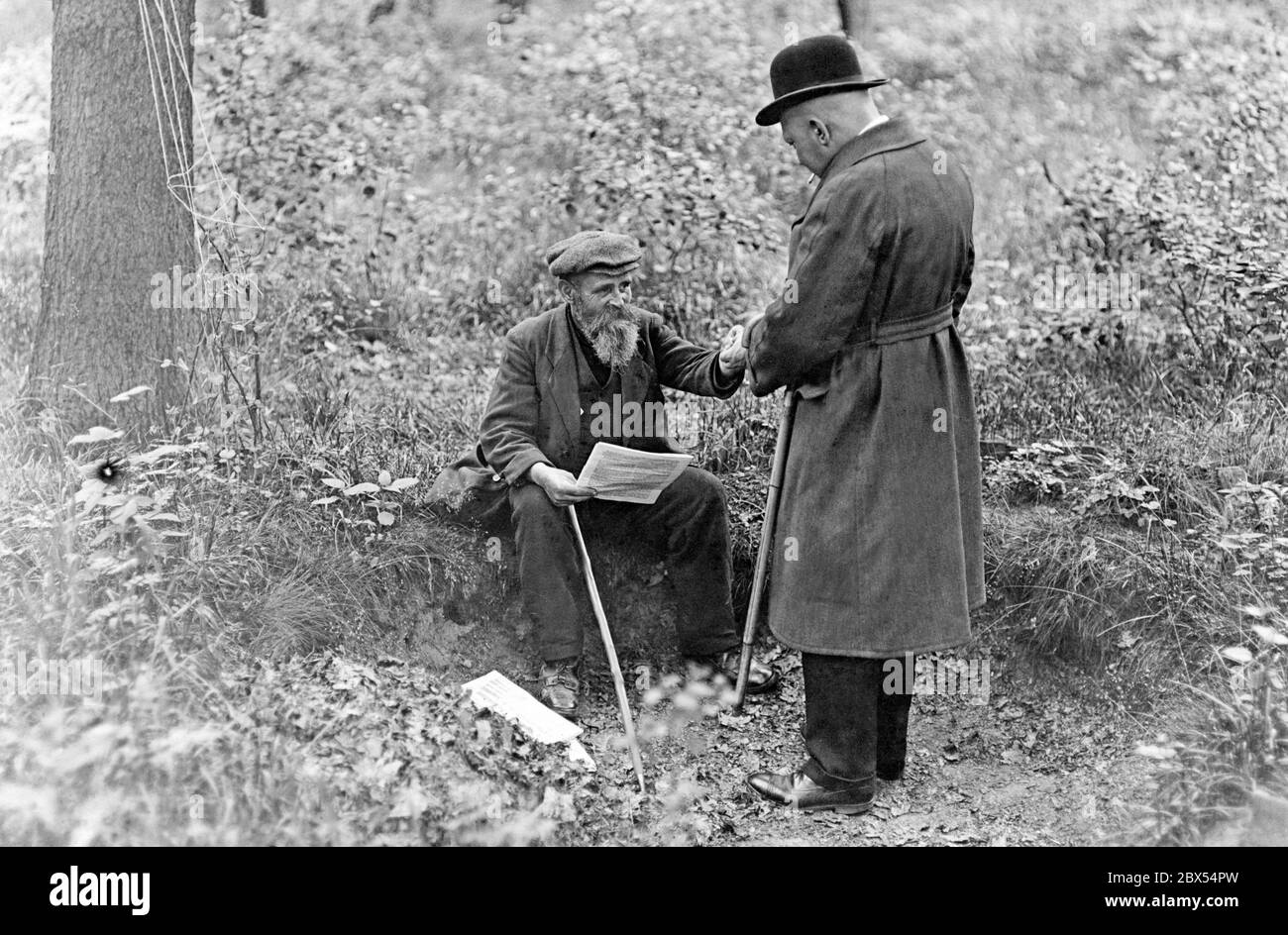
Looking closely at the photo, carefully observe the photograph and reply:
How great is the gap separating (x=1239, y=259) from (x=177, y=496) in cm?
551

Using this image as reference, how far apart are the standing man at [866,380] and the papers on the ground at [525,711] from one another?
101cm

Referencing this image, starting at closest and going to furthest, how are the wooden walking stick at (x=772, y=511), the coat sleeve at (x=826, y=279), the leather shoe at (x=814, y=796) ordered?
the coat sleeve at (x=826, y=279) → the leather shoe at (x=814, y=796) → the wooden walking stick at (x=772, y=511)

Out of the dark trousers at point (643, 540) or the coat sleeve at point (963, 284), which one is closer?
the coat sleeve at point (963, 284)

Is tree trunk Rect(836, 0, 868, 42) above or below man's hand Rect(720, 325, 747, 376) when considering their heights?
above

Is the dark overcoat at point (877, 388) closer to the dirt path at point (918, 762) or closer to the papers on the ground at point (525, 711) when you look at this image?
the dirt path at point (918, 762)

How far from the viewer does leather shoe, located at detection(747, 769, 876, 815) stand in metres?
4.24

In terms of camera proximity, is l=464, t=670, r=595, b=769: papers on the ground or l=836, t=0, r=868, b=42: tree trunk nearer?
l=464, t=670, r=595, b=769: papers on the ground

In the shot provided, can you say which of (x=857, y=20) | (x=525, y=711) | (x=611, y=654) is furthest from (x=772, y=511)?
(x=857, y=20)

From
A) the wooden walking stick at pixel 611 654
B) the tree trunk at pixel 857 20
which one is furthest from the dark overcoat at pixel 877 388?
the tree trunk at pixel 857 20

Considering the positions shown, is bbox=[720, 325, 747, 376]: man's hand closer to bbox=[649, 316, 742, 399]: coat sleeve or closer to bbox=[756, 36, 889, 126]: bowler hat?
bbox=[649, 316, 742, 399]: coat sleeve

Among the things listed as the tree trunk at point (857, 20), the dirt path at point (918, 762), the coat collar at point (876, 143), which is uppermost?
the tree trunk at point (857, 20)

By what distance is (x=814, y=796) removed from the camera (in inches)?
167

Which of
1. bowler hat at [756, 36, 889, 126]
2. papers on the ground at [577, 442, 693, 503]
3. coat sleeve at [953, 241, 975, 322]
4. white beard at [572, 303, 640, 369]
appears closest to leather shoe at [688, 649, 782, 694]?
papers on the ground at [577, 442, 693, 503]

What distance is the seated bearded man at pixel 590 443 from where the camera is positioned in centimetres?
483
